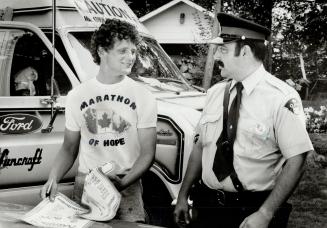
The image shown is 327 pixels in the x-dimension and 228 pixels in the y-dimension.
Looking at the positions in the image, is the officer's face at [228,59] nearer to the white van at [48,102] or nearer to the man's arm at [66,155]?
the man's arm at [66,155]

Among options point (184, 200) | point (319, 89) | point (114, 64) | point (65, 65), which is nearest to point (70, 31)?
point (65, 65)

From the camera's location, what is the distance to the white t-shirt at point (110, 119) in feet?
9.89

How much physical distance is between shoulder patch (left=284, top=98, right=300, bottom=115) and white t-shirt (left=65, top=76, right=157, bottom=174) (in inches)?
29.5

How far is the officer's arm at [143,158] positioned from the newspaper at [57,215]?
313 mm

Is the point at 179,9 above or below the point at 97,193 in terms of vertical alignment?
above

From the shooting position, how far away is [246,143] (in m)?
2.90

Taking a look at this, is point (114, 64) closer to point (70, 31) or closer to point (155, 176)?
point (155, 176)

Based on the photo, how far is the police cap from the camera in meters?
3.02

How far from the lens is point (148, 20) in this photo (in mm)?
26656

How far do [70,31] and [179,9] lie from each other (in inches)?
875

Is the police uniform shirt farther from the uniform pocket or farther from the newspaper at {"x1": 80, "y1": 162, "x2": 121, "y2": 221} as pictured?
the newspaper at {"x1": 80, "y1": 162, "x2": 121, "y2": 221}

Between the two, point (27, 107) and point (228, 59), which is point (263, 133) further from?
point (27, 107)

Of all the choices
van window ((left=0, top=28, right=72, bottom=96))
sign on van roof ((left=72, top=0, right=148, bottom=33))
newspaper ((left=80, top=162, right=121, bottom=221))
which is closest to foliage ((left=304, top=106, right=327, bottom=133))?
sign on van roof ((left=72, top=0, right=148, bottom=33))

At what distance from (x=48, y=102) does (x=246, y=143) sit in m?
2.14
